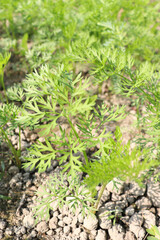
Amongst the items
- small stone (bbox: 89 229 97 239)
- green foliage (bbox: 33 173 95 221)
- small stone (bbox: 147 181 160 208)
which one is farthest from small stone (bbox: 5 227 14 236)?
small stone (bbox: 147 181 160 208)

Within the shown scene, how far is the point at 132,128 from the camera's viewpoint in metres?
2.21

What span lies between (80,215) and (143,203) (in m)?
0.53

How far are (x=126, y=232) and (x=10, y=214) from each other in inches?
36.1

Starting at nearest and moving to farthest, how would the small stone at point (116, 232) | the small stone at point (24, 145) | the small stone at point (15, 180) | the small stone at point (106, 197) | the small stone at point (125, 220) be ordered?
the small stone at point (116, 232) < the small stone at point (125, 220) < the small stone at point (106, 197) < the small stone at point (15, 180) < the small stone at point (24, 145)

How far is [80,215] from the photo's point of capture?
1.65 metres

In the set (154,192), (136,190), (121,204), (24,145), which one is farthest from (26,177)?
(154,192)

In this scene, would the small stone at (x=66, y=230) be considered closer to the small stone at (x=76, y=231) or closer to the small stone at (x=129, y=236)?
the small stone at (x=76, y=231)

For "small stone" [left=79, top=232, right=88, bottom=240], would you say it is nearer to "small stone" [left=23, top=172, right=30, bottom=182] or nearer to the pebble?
the pebble

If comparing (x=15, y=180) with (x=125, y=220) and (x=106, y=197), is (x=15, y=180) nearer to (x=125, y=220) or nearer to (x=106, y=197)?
(x=106, y=197)

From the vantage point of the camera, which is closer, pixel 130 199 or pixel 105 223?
pixel 105 223

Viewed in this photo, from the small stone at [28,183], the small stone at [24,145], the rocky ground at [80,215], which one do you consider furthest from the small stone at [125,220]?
the small stone at [24,145]

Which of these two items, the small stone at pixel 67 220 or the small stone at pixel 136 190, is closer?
the small stone at pixel 67 220

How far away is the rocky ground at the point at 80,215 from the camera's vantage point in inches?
62.6

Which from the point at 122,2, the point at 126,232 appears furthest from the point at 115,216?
the point at 122,2
